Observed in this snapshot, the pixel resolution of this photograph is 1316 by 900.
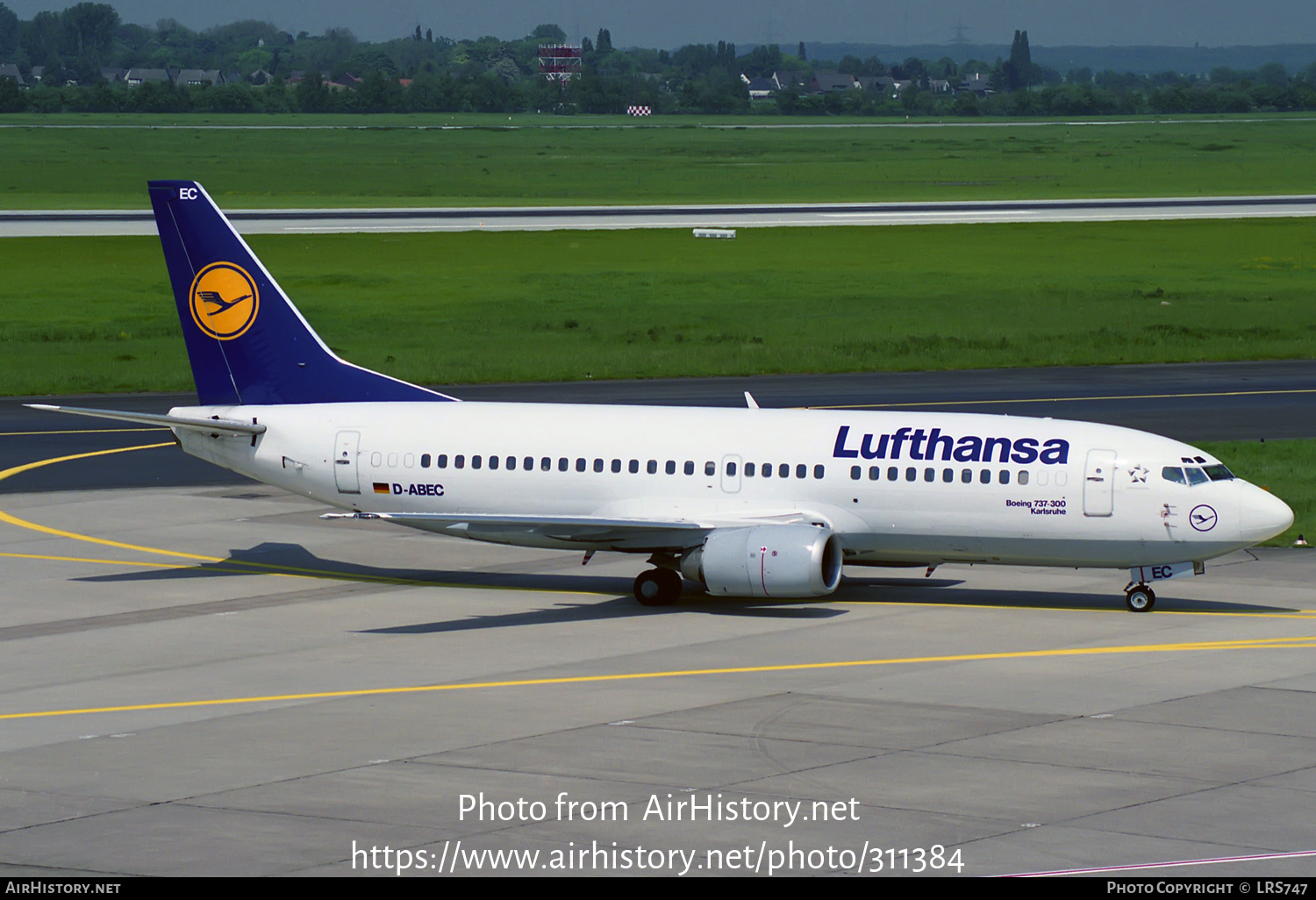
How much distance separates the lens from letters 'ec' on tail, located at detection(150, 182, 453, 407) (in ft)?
151

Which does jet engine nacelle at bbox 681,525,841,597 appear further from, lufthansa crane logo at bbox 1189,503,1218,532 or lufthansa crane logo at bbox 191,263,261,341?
lufthansa crane logo at bbox 191,263,261,341

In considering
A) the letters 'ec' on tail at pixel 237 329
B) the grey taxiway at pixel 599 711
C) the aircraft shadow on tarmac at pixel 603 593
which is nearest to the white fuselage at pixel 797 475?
the letters 'ec' on tail at pixel 237 329

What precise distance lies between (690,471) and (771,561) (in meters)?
3.61

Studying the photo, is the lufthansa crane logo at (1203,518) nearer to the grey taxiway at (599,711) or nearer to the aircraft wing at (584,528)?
the grey taxiway at (599,711)

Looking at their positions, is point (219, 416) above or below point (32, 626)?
above

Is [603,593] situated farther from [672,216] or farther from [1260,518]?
[672,216]

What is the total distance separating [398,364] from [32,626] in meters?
43.3

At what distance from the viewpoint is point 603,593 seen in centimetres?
4384

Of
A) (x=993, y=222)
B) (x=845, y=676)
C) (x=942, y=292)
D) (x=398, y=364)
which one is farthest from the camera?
(x=993, y=222)

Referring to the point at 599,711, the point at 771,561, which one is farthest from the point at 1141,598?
the point at 599,711

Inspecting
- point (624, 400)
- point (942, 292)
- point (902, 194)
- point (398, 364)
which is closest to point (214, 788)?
point (624, 400)

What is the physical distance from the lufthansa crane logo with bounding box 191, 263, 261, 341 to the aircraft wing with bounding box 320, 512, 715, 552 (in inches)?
312

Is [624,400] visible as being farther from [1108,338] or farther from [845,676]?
[845,676]

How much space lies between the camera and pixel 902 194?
182 meters
